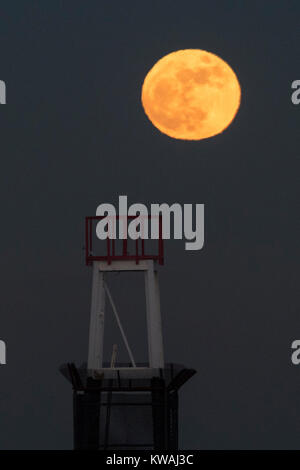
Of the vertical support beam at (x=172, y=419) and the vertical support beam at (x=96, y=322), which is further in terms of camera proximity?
the vertical support beam at (x=96, y=322)

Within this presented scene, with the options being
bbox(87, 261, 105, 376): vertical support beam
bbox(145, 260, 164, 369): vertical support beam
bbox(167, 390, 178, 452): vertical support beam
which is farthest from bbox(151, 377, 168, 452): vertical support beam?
bbox(87, 261, 105, 376): vertical support beam

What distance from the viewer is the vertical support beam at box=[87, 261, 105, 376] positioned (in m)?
59.1

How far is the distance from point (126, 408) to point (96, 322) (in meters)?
3.27

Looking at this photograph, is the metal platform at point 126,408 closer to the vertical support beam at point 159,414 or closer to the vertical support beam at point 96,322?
the vertical support beam at point 159,414

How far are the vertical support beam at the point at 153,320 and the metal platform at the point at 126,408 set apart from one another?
0.53 metres

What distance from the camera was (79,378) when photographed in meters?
58.3

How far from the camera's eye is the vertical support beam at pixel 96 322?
2327 inches

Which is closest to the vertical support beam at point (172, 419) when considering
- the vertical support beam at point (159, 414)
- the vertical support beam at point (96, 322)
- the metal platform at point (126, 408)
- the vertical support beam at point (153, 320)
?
the metal platform at point (126, 408)

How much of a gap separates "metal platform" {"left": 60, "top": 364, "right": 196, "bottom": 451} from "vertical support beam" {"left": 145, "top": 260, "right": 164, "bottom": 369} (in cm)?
53

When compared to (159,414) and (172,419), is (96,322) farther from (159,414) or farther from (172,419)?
(172,419)

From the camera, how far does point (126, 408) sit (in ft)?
191


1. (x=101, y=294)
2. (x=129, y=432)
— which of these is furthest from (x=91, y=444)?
(x=101, y=294)

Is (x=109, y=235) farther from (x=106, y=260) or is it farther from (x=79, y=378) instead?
(x=79, y=378)
